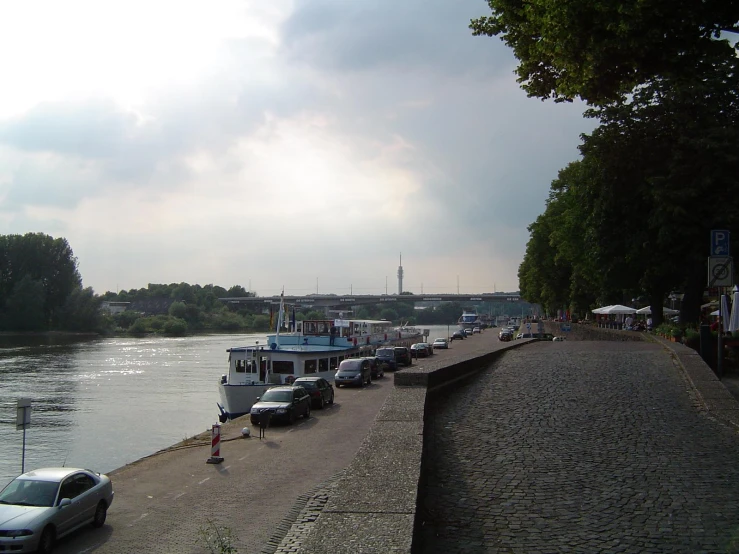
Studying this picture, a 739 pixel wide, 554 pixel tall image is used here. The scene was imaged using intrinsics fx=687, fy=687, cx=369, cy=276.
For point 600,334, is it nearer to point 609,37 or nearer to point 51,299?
point 609,37

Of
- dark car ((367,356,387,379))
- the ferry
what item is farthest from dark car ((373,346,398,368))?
dark car ((367,356,387,379))

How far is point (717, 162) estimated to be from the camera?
29.8 metres

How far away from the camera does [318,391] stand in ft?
95.9

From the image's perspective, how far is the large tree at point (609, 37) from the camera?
457 inches

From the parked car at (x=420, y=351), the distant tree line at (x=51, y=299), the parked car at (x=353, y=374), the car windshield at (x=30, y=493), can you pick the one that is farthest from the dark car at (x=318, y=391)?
the distant tree line at (x=51, y=299)

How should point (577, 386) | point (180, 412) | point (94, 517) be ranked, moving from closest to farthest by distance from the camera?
1. point (94, 517)
2. point (577, 386)
3. point (180, 412)

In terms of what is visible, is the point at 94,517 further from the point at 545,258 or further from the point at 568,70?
the point at 545,258

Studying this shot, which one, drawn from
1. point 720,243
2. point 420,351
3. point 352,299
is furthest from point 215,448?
point 352,299

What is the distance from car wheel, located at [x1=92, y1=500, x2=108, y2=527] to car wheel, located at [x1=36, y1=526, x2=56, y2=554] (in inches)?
49.7

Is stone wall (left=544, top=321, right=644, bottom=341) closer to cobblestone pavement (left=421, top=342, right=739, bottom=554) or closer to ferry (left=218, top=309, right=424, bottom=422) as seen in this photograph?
ferry (left=218, top=309, right=424, bottom=422)

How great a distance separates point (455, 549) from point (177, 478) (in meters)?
13.4

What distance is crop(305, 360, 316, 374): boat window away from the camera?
40.4 metres

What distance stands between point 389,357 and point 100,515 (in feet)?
118

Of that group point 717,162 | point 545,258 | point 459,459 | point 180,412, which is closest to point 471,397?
point 459,459
